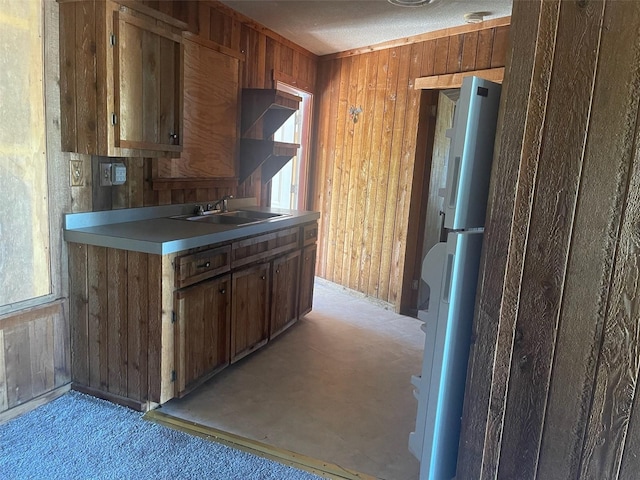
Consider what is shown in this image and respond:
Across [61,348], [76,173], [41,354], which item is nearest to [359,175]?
[76,173]

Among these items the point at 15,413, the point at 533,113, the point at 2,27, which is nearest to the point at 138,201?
the point at 2,27

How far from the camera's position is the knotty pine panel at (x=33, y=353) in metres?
2.17

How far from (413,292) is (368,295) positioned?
19.0 inches

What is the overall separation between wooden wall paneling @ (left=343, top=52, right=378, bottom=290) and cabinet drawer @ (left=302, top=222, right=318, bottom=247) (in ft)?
2.94

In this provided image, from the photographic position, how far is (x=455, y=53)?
3.62 metres

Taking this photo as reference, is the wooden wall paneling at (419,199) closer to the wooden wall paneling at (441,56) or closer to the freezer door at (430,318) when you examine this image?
the wooden wall paneling at (441,56)

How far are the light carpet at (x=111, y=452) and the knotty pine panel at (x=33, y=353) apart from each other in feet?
0.40

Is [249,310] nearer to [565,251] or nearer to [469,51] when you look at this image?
[565,251]

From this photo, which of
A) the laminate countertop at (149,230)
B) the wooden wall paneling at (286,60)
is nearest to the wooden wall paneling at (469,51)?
the wooden wall paneling at (286,60)

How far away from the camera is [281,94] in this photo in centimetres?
357

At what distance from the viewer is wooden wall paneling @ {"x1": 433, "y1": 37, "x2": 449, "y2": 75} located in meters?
3.68

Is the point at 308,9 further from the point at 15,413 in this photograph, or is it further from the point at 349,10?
the point at 15,413

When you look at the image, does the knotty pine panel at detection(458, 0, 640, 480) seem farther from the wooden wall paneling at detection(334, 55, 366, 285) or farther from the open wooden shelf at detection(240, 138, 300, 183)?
the wooden wall paneling at detection(334, 55, 366, 285)

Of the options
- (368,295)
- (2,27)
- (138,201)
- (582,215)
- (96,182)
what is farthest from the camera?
(368,295)
